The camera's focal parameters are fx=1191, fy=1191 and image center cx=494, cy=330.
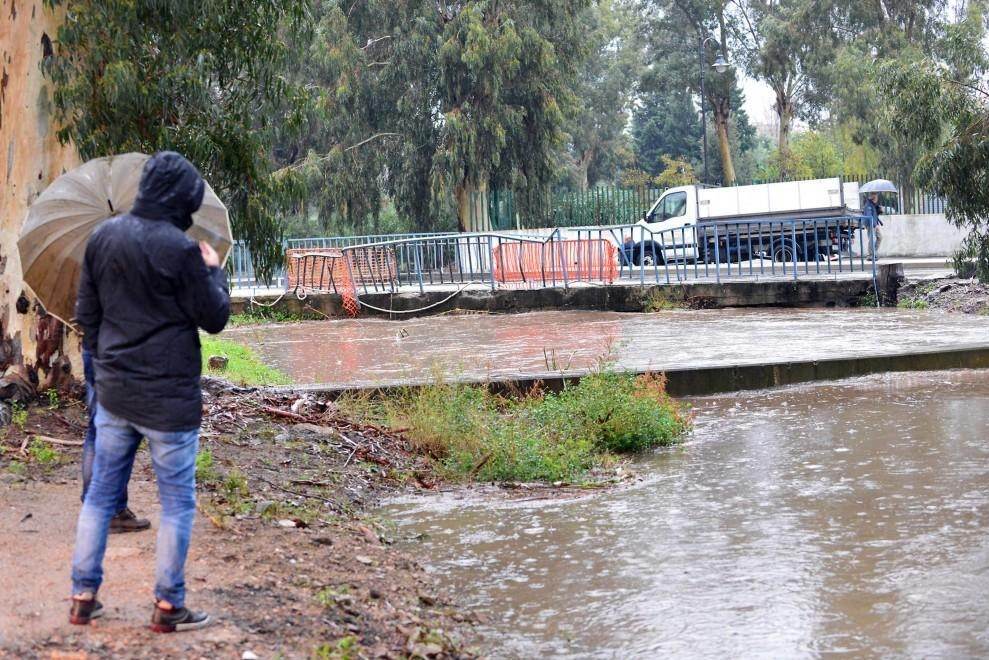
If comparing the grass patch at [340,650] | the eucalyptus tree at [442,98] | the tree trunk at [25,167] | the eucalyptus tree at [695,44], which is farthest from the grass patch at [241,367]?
the eucalyptus tree at [695,44]

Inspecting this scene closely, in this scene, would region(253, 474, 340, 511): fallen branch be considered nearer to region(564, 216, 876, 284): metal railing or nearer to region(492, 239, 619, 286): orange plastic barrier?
region(564, 216, 876, 284): metal railing

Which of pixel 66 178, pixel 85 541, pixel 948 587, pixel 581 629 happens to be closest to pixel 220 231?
pixel 66 178

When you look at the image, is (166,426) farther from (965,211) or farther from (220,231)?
(965,211)

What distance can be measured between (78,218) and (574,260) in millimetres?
16567

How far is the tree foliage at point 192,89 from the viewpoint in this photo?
8.67m

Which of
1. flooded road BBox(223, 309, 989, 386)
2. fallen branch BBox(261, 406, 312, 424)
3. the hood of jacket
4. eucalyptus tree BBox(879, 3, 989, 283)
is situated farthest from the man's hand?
eucalyptus tree BBox(879, 3, 989, 283)

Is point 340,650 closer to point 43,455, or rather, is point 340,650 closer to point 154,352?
point 154,352

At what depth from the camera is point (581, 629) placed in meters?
5.32

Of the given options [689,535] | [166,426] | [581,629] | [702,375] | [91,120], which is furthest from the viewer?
[702,375]

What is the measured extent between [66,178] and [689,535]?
3.92m

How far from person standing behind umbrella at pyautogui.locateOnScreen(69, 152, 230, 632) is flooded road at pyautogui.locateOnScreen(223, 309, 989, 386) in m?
5.74

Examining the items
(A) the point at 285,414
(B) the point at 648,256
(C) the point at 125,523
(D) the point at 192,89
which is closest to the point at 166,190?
(C) the point at 125,523

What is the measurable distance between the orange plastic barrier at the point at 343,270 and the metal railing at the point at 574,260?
0.08 ft

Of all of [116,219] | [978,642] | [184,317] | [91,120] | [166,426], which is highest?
[91,120]
